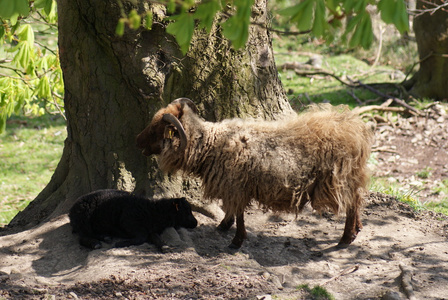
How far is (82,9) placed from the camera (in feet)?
19.6

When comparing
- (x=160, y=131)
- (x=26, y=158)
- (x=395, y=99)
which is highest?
(x=160, y=131)

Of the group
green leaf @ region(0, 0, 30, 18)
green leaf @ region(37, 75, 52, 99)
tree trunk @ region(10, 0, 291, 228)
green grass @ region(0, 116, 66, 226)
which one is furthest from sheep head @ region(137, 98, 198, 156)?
green grass @ region(0, 116, 66, 226)

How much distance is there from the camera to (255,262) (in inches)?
220

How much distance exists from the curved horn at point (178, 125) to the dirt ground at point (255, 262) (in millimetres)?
1121

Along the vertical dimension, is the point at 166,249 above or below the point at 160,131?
below

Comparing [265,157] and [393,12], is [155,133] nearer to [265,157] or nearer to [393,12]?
[265,157]

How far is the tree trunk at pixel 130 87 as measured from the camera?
6.08 metres

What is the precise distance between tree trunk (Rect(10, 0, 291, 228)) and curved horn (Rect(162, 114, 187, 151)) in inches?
28.8

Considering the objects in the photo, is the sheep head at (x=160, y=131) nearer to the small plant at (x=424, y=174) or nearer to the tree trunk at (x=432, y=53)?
the small plant at (x=424, y=174)

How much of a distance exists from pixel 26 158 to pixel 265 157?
9.08 m

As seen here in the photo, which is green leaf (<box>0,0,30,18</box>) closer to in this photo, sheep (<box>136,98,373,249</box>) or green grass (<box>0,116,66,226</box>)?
sheep (<box>136,98,373,249</box>)

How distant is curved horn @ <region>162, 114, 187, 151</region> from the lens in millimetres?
5562

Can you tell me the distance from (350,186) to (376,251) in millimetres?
951

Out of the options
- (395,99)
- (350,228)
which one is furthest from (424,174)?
(350,228)
